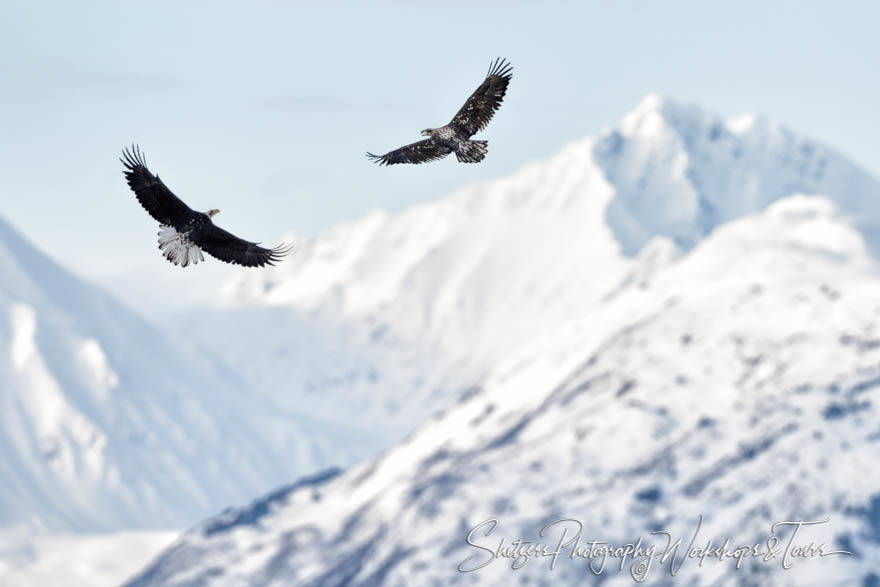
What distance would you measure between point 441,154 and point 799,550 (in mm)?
110466

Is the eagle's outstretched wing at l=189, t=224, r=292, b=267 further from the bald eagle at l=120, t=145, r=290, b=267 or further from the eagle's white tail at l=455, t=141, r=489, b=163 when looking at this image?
the eagle's white tail at l=455, t=141, r=489, b=163

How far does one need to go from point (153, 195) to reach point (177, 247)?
2.31m

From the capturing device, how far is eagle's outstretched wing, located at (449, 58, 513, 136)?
7638cm

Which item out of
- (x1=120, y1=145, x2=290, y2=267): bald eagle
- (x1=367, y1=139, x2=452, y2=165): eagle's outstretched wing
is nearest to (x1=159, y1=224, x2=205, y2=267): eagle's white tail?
(x1=120, y1=145, x2=290, y2=267): bald eagle

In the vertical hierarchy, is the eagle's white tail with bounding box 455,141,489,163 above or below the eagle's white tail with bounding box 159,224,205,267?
above

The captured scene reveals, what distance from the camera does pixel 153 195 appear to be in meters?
67.4

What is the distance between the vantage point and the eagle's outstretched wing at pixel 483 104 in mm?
76375

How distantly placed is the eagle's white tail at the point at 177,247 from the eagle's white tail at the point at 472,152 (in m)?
13.2

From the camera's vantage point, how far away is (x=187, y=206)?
221 feet

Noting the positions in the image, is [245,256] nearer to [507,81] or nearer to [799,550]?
[507,81]

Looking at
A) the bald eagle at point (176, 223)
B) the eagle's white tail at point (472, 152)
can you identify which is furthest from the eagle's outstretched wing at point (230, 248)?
the eagle's white tail at point (472, 152)

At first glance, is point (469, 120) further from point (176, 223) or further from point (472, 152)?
point (176, 223)

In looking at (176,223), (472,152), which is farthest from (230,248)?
A: (472,152)

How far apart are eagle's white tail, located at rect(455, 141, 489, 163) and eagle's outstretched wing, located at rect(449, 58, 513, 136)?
197 cm
